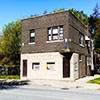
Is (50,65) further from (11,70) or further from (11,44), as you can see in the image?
(11,44)

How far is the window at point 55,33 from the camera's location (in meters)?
17.1

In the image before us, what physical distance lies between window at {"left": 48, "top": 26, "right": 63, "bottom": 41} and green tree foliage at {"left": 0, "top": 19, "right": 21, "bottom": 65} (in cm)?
927

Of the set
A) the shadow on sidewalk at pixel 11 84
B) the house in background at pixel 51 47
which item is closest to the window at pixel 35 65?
the house in background at pixel 51 47

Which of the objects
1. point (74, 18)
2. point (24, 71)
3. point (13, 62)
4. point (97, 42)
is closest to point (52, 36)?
point (74, 18)

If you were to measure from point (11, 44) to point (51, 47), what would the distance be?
32.3 feet

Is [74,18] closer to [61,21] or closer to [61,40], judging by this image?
[61,21]

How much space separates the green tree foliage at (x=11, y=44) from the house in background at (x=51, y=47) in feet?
20.1

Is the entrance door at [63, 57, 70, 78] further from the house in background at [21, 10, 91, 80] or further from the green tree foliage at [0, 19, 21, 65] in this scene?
the green tree foliage at [0, 19, 21, 65]

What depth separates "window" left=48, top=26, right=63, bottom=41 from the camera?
1709 centimetres

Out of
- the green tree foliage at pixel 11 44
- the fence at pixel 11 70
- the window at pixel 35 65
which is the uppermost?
the green tree foliage at pixel 11 44

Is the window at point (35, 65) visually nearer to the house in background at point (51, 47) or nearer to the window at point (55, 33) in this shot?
the house in background at point (51, 47)

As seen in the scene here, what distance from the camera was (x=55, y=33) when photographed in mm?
17484

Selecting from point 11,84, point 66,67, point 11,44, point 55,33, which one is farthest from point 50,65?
point 11,44

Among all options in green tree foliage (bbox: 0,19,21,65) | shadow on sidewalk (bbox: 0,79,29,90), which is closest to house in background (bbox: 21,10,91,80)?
shadow on sidewalk (bbox: 0,79,29,90)
